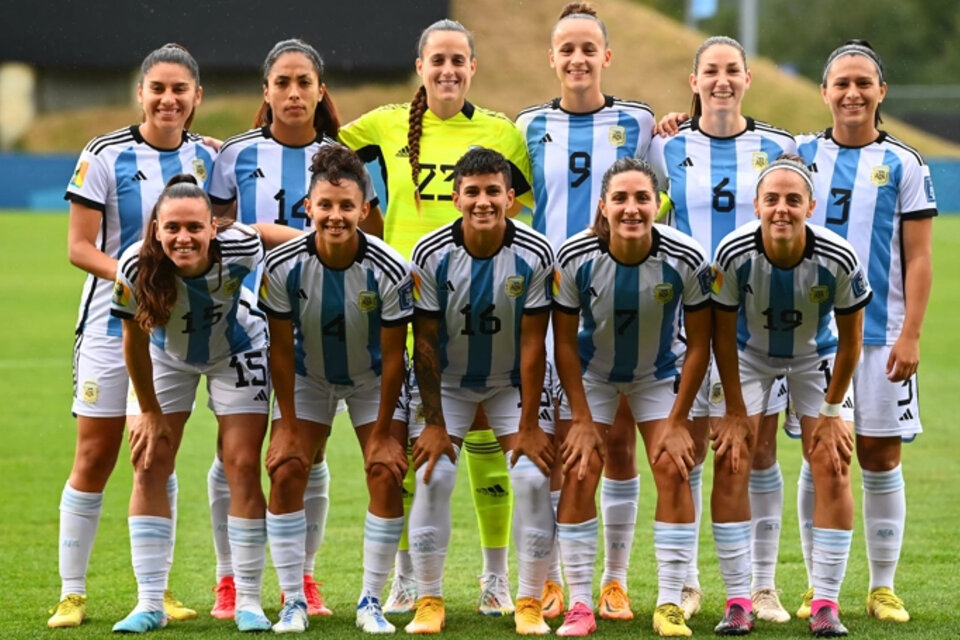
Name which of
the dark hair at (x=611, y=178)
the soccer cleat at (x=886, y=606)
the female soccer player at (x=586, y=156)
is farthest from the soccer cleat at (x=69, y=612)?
the soccer cleat at (x=886, y=606)

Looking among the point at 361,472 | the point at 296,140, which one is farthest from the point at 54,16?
the point at 296,140

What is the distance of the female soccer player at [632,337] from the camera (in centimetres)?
478

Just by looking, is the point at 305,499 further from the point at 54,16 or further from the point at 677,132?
the point at 54,16

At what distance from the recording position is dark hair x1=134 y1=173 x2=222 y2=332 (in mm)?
4688

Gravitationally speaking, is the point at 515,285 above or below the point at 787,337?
above

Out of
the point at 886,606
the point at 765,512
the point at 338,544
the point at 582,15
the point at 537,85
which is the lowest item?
the point at 338,544

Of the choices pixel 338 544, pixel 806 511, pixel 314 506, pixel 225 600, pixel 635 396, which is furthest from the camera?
pixel 338 544

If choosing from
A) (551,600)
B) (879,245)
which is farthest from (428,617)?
(879,245)

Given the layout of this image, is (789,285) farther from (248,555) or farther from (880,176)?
(248,555)

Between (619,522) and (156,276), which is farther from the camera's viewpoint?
(619,522)

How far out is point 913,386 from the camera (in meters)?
5.20

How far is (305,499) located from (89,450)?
0.82 meters

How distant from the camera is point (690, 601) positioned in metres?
5.22

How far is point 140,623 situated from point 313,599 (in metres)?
0.70
